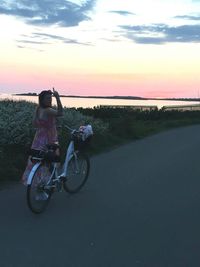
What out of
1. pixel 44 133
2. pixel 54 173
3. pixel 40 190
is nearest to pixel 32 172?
Result: pixel 40 190

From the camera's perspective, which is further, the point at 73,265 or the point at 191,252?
the point at 191,252

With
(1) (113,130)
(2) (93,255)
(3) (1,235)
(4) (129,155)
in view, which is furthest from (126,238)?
(1) (113,130)

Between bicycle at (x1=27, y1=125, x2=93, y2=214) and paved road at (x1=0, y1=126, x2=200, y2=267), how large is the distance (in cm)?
19

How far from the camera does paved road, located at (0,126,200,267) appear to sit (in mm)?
6023

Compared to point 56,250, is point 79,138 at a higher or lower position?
higher

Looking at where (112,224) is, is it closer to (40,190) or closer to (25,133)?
(40,190)

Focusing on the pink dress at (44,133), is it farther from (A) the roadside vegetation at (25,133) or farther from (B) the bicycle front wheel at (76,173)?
(B) the bicycle front wheel at (76,173)

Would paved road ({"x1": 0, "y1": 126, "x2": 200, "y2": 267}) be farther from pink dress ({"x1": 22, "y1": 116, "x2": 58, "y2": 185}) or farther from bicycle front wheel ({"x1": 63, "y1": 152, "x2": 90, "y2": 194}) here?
pink dress ({"x1": 22, "y1": 116, "x2": 58, "y2": 185})

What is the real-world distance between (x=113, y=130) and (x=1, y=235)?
1391 centimetres

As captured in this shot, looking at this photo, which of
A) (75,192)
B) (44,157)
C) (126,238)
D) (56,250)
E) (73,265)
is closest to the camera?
(73,265)

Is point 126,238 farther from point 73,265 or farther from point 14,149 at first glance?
point 14,149

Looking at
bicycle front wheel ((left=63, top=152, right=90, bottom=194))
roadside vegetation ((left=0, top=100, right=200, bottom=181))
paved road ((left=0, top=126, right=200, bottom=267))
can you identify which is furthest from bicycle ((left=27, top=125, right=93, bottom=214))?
roadside vegetation ((left=0, top=100, right=200, bottom=181))

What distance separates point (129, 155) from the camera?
1540 cm

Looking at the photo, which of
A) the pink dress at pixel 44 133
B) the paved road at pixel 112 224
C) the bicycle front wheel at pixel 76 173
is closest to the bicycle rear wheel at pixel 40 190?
the paved road at pixel 112 224
